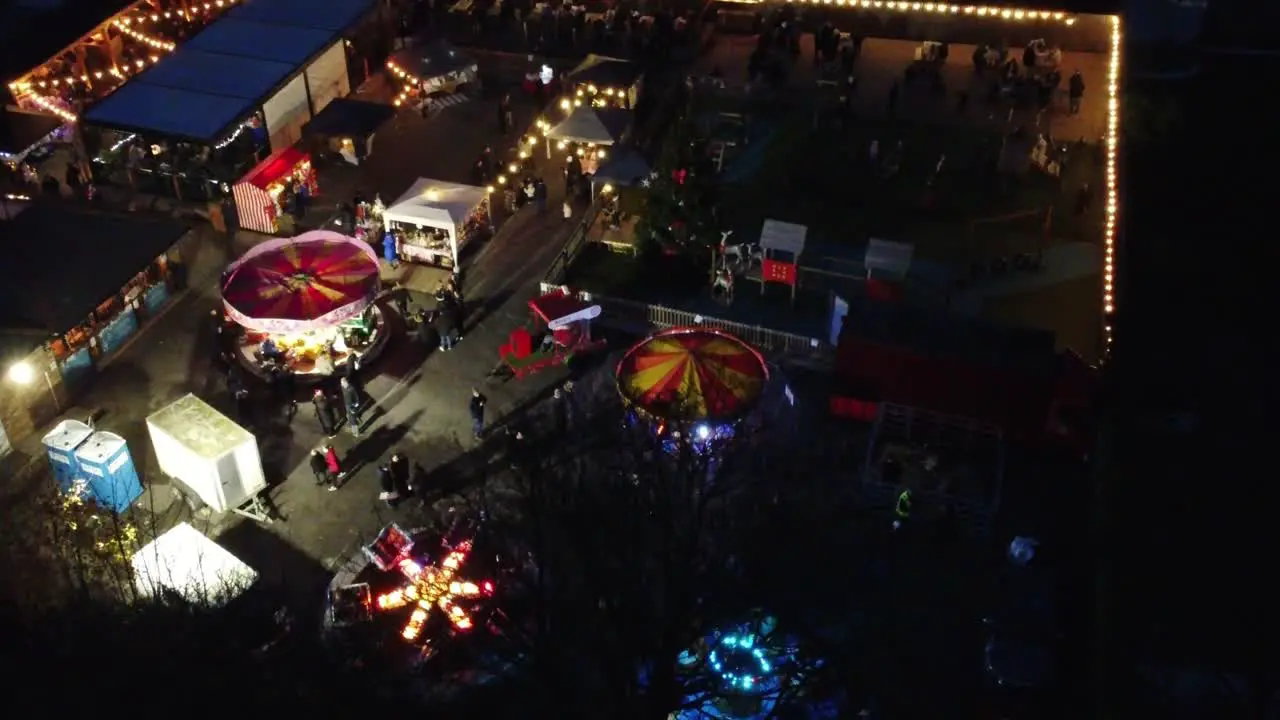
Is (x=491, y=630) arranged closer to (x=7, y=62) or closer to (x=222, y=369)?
(x=222, y=369)

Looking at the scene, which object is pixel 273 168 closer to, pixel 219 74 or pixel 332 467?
pixel 219 74

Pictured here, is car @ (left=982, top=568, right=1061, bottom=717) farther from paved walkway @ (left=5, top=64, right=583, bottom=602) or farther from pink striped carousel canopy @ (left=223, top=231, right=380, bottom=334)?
pink striped carousel canopy @ (left=223, top=231, right=380, bottom=334)

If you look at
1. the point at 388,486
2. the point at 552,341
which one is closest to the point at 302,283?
the point at 552,341

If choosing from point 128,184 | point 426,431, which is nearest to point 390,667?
point 426,431

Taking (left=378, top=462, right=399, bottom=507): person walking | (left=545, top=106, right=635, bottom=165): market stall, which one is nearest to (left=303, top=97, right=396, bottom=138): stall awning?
(left=545, top=106, right=635, bottom=165): market stall

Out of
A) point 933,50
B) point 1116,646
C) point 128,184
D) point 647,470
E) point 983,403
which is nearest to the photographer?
point 647,470

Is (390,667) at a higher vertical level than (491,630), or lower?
lower
